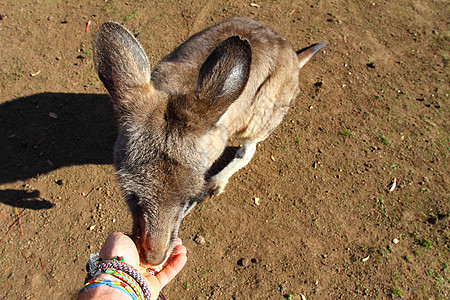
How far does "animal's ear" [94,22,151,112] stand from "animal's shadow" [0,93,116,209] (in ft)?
7.08

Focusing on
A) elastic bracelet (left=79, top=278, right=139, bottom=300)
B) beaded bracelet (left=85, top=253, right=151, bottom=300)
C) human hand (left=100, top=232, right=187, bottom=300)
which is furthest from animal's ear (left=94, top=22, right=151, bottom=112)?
elastic bracelet (left=79, top=278, right=139, bottom=300)

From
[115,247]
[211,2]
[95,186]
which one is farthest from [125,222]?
[211,2]

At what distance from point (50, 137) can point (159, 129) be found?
116 inches

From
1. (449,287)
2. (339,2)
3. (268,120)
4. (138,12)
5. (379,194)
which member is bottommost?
(449,287)

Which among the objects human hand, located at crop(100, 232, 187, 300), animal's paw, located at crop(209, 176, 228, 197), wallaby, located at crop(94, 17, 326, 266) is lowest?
animal's paw, located at crop(209, 176, 228, 197)

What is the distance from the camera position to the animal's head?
6.93 feet

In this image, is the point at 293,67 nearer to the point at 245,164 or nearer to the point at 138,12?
the point at 245,164

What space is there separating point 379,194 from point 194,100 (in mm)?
3215

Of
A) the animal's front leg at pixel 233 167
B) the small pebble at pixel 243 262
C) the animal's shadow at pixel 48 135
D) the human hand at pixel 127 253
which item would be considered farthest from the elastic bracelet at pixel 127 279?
the animal's shadow at pixel 48 135

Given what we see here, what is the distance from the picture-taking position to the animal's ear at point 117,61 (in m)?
2.32

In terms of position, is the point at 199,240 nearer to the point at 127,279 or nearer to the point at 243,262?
the point at 243,262

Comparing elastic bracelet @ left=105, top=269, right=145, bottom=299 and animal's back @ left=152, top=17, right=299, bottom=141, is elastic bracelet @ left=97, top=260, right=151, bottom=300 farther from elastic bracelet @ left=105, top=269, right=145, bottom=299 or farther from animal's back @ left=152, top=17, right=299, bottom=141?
animal's back @ left=152, top=17, right=299, bottom=141

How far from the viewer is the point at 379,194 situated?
13.8ft

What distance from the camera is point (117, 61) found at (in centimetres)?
232
